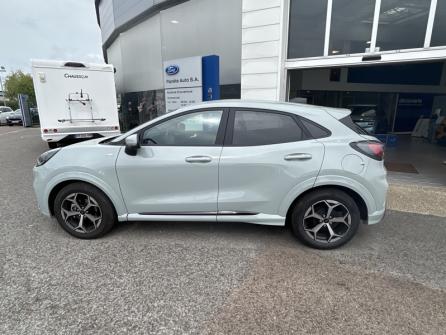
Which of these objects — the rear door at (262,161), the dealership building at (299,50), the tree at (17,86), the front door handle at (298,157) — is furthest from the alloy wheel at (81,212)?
the tree at (17,86)

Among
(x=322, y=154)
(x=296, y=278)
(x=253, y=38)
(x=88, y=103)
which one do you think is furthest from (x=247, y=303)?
(x=88, y=103)

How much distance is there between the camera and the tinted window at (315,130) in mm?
3055

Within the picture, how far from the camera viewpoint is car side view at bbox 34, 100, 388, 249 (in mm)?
3014

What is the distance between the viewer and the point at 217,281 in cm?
262

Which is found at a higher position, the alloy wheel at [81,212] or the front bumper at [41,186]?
the front bumper at [41,186]

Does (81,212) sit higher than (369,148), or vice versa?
(369,148)

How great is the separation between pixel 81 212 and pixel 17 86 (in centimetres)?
5694

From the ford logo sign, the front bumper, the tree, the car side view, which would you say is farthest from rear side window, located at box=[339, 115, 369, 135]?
the tree

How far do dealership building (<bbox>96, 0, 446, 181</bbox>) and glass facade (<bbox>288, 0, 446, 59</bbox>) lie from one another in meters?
0.02

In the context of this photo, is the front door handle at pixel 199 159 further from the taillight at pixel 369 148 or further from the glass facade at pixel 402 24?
the glass facade at pixel 402 24

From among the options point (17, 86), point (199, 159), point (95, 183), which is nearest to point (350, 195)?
point (199, 159)

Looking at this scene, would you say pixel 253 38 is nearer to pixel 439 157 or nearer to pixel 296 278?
pixel 296 278

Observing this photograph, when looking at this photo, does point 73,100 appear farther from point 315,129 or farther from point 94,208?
point 315,129

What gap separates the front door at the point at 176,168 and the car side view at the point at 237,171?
0.01 meters
